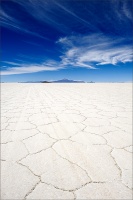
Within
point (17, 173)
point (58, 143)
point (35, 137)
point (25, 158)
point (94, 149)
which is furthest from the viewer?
point (35, 137)

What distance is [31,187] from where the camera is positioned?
0.96 m

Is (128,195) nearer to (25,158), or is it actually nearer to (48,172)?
(48,172)

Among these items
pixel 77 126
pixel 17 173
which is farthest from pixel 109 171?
pixel 77 126

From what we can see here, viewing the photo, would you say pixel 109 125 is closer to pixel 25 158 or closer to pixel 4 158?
pixel 25 158

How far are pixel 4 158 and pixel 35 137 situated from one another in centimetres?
45

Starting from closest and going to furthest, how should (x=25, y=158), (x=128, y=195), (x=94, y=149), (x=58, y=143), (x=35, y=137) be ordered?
(x=128, y=195) → (x=25, y=158) → (x=94, y=149) → (x=58, y=143) → (x=35, y=137)

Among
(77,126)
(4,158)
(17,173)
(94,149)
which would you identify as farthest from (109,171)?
(77,126)

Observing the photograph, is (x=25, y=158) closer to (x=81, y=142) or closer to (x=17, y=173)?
(x=17, y=173)

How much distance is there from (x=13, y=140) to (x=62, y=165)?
0.67 meters

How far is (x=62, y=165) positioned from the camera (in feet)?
3.85

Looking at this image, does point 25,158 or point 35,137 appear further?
point 35,137

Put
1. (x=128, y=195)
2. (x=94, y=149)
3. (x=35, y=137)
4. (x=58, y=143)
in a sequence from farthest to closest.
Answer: (x=35, y=137), (x=58, y=143), (x=94, y=149), (x=128, y=195)

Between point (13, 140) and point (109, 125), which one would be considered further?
point (109, 125)

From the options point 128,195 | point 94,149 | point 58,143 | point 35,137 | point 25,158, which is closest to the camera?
point 128,195
